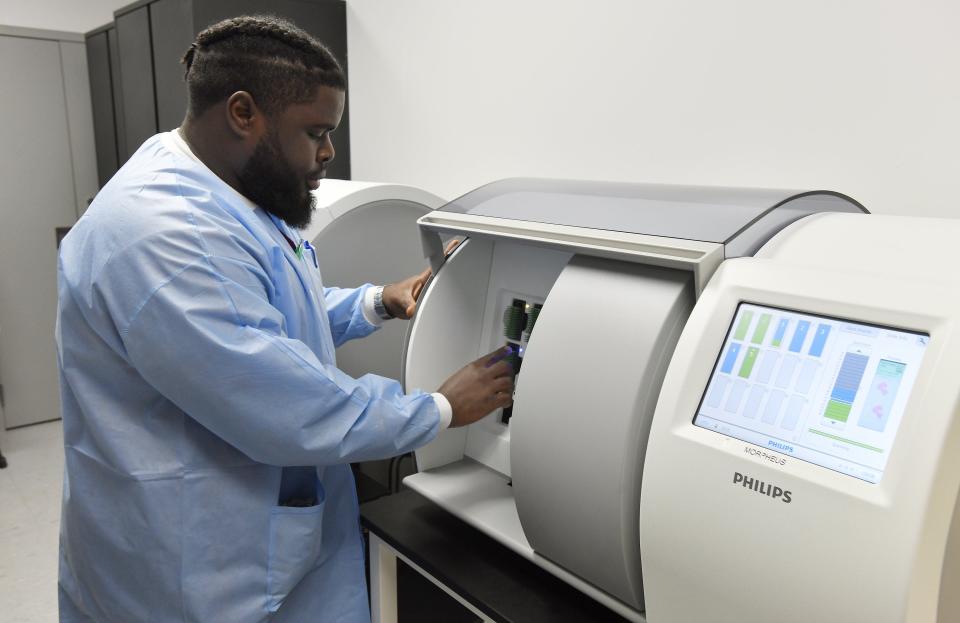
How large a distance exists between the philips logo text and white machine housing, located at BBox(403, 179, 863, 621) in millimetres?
154

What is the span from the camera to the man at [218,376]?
983 mm

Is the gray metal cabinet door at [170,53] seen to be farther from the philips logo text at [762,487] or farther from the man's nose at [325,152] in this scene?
the philips logo text at [762,487]

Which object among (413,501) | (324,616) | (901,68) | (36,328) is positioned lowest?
(36,328)

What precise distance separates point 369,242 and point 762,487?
1.25 meters

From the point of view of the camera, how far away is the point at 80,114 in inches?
146

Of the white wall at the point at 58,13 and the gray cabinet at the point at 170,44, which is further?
the white wall at the point at 58,13

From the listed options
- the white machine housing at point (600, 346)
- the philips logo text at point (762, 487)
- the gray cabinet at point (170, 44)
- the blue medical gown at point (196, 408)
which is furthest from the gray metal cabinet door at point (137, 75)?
the philips logo text at point (762, 487)

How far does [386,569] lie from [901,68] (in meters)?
1.25

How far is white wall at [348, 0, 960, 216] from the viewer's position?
1.16 metres

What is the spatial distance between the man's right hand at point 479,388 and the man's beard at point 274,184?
1.32 ft

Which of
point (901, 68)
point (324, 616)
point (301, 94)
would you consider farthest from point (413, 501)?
point (901, 68)

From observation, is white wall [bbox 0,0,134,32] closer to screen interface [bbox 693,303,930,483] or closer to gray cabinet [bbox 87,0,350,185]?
gray cabinet [bbox 87,0,350,185]

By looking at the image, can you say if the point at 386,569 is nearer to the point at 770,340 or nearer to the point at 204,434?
the point at 204,434

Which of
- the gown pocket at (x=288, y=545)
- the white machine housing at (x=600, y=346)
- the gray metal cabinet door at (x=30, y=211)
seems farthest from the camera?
the gray metal cabinet door at (x=30, y=211)
